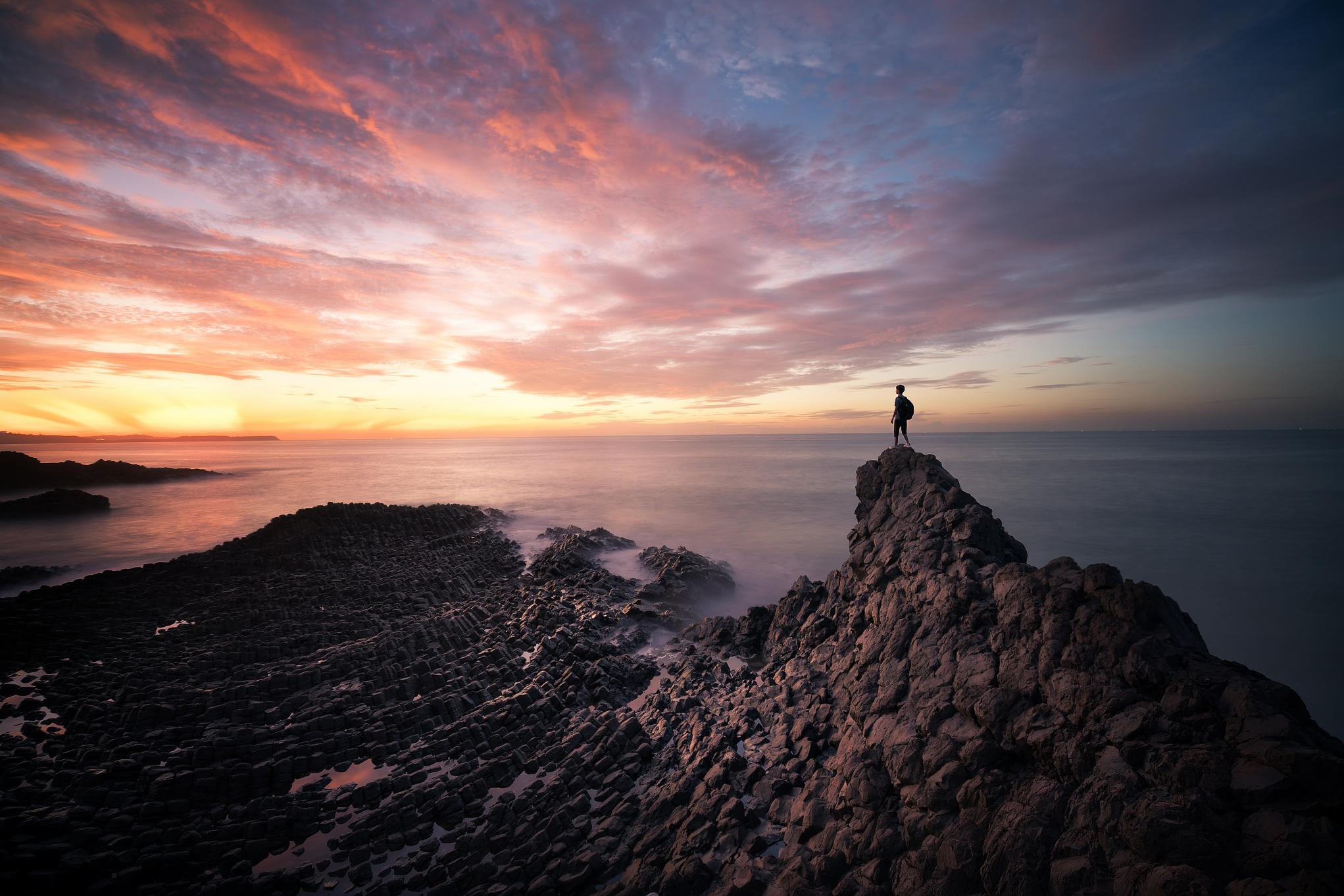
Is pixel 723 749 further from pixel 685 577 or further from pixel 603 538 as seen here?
pixel 603 538

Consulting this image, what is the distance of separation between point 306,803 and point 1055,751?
36.8ft

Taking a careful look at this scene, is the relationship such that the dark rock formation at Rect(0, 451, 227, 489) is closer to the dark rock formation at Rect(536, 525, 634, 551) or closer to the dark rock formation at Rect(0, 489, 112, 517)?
the dark rock formation at Rect(0, 489, 112, 517)

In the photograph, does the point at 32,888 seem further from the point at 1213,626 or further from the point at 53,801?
the point at 1213,626

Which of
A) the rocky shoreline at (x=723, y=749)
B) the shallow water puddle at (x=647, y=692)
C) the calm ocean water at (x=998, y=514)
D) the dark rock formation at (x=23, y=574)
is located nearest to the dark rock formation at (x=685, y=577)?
the calm ocean water at (x=998, y=514)

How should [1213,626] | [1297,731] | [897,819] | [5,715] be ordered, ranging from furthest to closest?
[1213,626]
[5,715]
[897,819]
[1297,731]

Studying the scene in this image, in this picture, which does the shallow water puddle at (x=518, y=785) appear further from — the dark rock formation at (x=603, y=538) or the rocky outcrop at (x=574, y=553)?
the dark rock formation at (x=603, y=538)

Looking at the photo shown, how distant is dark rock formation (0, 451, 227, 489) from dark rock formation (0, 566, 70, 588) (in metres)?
53.2

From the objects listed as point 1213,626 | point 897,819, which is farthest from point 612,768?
point 1213,626

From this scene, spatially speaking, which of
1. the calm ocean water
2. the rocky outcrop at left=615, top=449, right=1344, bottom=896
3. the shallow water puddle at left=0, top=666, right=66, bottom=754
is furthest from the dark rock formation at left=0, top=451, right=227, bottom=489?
the rocky outcrop at left=615, top=449, right=1344, bottom=896

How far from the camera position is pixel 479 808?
851 centimetres

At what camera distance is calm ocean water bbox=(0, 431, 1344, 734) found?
60.7ft

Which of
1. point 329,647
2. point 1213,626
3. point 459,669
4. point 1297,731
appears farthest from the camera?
point 1213,626

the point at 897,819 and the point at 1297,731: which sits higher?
the point at 1297,731

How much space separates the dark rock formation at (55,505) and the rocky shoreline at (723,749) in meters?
40.3
